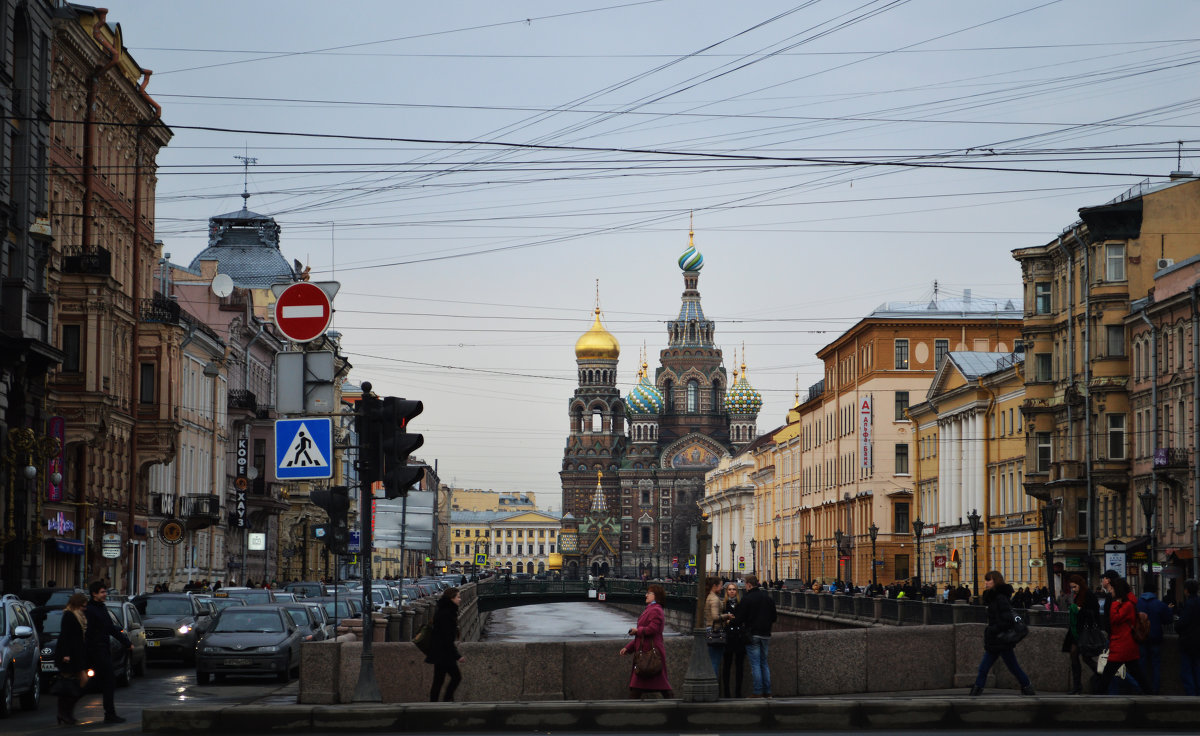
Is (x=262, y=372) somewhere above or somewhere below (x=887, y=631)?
above

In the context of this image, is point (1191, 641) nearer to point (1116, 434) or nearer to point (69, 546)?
point (69, 546)

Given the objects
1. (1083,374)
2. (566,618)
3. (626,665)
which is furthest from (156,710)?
(566,618)

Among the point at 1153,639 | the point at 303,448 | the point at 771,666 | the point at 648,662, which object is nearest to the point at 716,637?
the point at 771,666

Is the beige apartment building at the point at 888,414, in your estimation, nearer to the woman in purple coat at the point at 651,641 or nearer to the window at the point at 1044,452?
the window at the point at 1044,452

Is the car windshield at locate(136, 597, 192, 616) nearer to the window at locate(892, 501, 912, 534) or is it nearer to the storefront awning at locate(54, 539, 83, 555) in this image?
the storefront awning at locate(54, 539, 83, 555)

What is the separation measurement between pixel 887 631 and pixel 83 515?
98.4ft

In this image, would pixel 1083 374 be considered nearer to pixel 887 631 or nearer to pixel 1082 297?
pixel 1082 297

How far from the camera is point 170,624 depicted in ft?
120

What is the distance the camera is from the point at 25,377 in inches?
1670

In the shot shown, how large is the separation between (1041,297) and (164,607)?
39355 mm

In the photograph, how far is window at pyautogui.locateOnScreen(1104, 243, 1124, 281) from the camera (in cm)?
6131

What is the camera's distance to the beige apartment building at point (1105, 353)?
6041cm

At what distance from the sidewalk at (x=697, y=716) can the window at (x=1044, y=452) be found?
154ft

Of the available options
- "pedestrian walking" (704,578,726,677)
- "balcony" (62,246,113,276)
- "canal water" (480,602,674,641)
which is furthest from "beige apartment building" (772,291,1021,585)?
"pedestrian walking" (704,578,726,677)
